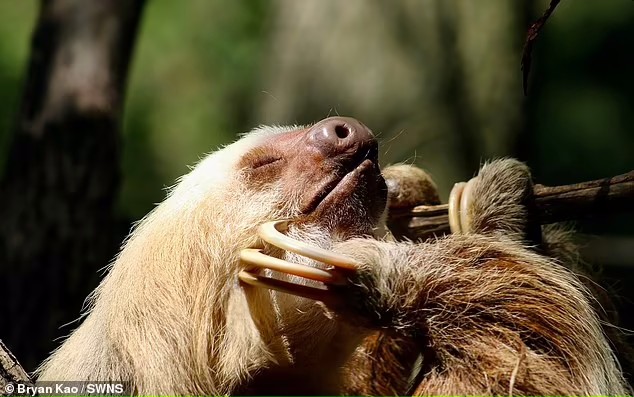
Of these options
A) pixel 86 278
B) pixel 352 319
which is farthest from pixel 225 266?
pixel 86 278

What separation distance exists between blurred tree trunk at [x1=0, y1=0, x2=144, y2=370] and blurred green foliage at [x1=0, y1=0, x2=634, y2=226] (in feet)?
8.97

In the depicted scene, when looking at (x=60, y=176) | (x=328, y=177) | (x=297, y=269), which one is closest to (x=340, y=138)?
(x=328, y=177)

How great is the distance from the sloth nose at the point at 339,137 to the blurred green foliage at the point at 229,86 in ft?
15.1

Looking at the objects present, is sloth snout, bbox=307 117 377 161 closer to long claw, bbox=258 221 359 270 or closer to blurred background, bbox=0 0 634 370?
long claw, bbox=258 221 359 270

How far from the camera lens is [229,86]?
9.80 m

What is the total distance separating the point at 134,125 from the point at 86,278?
183 inches

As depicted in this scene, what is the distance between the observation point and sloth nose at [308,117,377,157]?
3295 millimetres

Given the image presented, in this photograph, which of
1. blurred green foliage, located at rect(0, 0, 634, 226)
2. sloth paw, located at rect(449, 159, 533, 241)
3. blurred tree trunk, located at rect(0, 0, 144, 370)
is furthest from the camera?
blurred green foliage, located at rect(0, 0, 634, 226)

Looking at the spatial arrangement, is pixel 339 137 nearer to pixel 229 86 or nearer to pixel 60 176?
Answer: pixel 60 176

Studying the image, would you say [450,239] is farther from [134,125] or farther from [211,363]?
[134,125]

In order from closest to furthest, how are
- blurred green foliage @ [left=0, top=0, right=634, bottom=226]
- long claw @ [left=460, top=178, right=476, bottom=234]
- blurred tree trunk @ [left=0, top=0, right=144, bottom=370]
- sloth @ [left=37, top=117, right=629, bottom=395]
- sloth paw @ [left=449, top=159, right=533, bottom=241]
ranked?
sloth @ [left=37, top=117, right=629, bottom=395] < sloth paw @ [left=449, top=159, right=533, bottom=241] < long claw @ [left=460, top=178, right=476, bottom=234] < blurred tree trunk @ [left=0, top=0, right=144, bottom=370] < blurred green foliage @ [left=0, top=0, right=634, bottom=226]

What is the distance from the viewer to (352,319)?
2.83m

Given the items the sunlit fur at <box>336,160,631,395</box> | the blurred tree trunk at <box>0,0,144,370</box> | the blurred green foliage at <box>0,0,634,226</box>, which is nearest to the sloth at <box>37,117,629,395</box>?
the sunlit fur at <box>336,160,631,395</box>

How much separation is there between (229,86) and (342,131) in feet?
21.7
